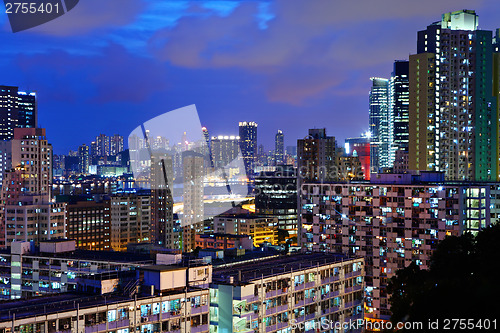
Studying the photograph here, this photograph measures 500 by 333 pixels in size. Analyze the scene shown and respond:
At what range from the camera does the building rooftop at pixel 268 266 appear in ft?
55.8

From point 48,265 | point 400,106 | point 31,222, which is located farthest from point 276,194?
point 48,265

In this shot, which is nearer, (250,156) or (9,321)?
(9,321)

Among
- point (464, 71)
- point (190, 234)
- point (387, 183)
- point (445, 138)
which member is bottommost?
point (190, 234)

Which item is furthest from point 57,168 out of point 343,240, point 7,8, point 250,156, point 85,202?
point 7,8

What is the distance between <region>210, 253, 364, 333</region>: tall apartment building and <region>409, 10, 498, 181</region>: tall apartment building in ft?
91.4

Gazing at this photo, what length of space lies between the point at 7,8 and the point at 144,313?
23.2 feet

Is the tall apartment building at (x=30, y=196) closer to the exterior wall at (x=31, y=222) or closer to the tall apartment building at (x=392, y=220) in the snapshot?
the exterior wall at (x=31, y=222)

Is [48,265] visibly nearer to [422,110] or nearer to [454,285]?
[454,285]

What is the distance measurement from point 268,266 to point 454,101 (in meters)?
32.4

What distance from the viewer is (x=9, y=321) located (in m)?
12.0

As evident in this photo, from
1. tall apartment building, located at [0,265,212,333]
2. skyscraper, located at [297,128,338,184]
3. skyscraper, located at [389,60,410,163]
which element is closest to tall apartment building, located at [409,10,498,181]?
skyscraper, located at [297,128,338,184]

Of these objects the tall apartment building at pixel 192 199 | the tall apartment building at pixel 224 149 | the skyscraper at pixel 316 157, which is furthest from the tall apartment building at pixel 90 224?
the tall apartment building at pixel 224 149

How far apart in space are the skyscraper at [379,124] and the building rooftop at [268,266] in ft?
215

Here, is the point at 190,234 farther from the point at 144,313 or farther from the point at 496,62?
the point at 144,313
